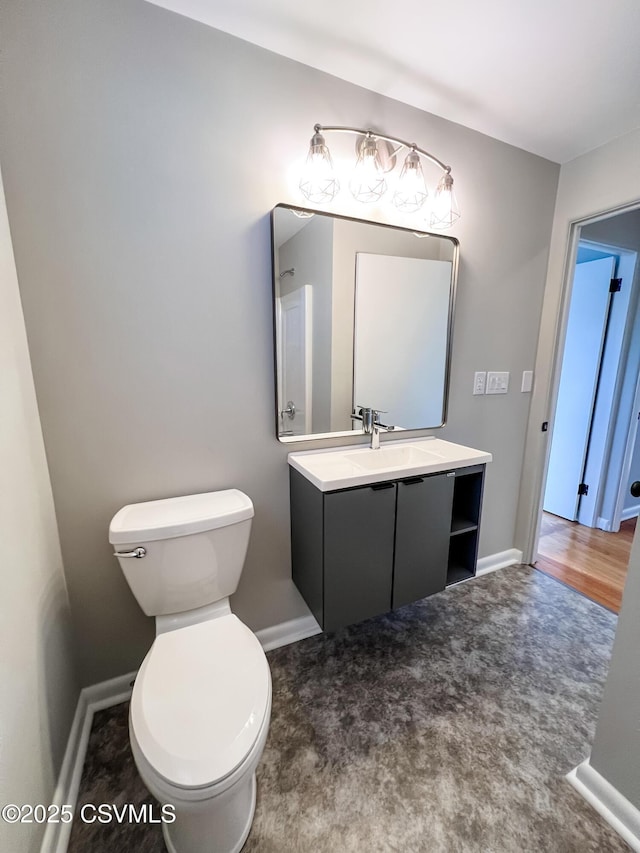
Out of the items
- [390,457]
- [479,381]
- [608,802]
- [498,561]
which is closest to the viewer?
[608,802]

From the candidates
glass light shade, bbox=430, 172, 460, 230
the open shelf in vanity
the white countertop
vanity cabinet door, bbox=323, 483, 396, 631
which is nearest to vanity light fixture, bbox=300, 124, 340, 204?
glass light shade, bbox=430, 172, 460, 230

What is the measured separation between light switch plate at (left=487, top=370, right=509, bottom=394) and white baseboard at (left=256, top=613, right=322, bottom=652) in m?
1.59

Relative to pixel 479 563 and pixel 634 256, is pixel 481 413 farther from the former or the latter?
pixel 634 256

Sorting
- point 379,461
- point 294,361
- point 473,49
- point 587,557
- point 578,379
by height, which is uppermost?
point 473,49

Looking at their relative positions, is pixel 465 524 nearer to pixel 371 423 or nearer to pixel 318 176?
pixel 371 423

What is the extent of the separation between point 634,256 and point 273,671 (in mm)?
3544

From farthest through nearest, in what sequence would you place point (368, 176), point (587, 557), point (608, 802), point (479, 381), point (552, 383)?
point (587, 557) < point (552, 383) < point (479, 381) < point (368, 176) < point (608, 802)

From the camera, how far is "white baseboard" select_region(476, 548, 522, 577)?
220cm

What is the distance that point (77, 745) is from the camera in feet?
3.83

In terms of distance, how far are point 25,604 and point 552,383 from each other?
259 centimetres

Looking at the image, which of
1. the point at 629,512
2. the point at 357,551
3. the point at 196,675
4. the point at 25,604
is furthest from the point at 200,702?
the point at 629,512

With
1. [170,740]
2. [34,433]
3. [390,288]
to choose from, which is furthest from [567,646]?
[34,433]

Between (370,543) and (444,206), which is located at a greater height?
(444,206)

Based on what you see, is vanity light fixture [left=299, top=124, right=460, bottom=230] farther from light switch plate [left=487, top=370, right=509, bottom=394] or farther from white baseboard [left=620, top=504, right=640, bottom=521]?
white baseboard [left=620, top=504, right=640, bottom=521]
